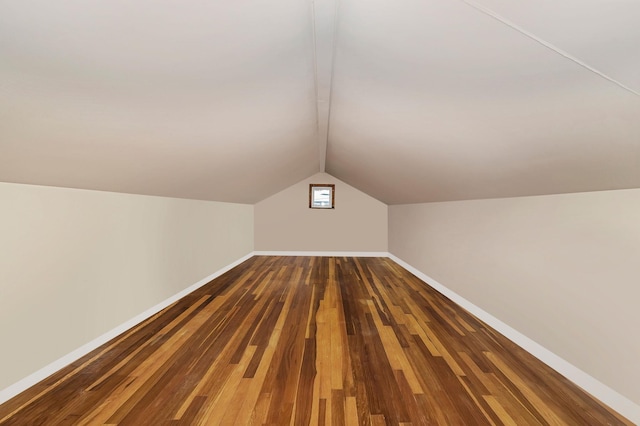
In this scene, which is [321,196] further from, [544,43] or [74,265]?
[544,43]

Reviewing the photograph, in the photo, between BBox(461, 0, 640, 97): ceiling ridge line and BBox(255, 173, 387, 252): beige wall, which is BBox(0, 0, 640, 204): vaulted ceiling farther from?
Answer: BBox(255, 173, 387, 252): beige wall

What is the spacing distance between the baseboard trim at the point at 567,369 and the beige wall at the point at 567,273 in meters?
0.04

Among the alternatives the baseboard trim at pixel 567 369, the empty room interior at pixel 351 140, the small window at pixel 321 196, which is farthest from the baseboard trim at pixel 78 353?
the small window at pixel 321 196

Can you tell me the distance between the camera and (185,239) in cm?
470

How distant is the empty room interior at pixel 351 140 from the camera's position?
1375mm

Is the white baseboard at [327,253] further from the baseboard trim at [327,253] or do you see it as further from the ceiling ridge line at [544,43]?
the ceiling ridge line at [544,43]

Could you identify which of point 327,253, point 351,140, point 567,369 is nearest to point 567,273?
point 567,369

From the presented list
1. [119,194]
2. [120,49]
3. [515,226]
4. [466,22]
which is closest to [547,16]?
[466,22]

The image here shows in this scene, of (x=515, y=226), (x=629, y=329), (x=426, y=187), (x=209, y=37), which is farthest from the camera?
(x=426, y=187)

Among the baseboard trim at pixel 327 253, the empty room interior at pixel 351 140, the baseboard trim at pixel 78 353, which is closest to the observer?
the empty room interior at pixel 351 140

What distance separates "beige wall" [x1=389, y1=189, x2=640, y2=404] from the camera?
81.5 inches

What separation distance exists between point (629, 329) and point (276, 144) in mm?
3448

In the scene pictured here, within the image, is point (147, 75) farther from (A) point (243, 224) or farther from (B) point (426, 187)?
(A) point (243, 224)

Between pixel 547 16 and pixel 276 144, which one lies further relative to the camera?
pixel 276 144
